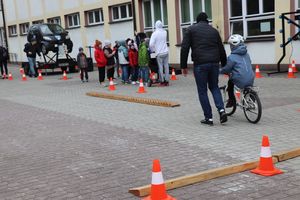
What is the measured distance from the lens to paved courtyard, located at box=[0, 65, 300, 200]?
501 centimetres

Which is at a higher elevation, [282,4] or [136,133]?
[282,4]

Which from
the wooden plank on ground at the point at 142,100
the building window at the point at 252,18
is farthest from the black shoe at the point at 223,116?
the building window at the point at 252,18

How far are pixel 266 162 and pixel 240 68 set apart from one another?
3242 millimetres

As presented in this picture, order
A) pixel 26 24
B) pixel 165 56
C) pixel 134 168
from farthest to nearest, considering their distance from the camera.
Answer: pixel 26 24 → pixel 165 56 → pixel 134 168

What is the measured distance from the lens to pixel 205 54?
8.05m

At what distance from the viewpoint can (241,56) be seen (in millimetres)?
8289

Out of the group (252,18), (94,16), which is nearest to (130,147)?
(252,18)

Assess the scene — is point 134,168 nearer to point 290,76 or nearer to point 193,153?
point 193,153

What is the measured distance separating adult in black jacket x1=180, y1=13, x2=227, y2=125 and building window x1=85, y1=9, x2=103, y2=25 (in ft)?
Result: 65.1

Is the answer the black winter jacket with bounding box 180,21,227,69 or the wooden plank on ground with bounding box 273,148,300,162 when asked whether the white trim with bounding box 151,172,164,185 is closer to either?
the wooden plank on ground with bounding box 273,148,300,162

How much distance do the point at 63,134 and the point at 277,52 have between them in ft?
35.6

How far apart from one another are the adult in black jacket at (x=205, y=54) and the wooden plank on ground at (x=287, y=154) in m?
2.37

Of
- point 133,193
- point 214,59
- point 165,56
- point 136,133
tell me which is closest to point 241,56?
point 214,59

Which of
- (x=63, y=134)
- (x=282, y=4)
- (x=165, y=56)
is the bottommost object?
(x=63, y=134)
